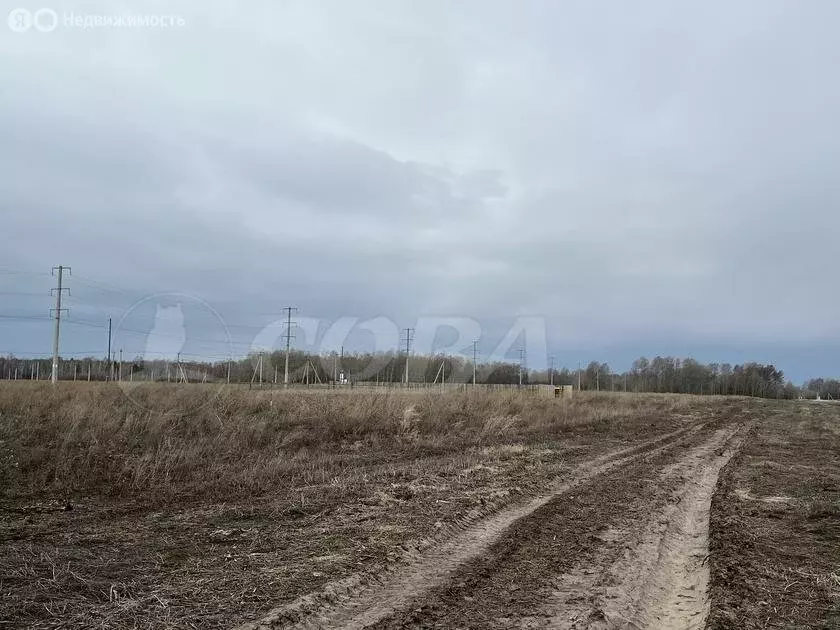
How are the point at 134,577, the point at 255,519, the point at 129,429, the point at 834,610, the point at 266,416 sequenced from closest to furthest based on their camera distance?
1. the point at 834,610
2. the point at 134,577
3. the point at 255,519
4. the point at 129,429
5. the point at 266,416

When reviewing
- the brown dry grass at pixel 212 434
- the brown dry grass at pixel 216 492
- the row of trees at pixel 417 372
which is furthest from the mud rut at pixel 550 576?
the row of trees at pixel 417 372

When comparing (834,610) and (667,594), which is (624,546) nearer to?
(667,594)

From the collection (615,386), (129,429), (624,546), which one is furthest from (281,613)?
(615,386)

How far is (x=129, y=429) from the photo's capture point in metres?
13.0

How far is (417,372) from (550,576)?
45.7 metres

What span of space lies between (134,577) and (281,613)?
1.65m

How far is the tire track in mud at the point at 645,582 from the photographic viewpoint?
4582 mm

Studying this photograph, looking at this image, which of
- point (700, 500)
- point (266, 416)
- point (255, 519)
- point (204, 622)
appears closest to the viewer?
point (204, 622)

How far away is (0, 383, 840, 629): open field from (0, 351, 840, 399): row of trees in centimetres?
955

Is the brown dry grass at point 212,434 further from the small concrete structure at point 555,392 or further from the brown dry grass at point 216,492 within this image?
the small concrete structure at point 555,392

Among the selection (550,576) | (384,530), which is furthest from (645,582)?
(384,530)

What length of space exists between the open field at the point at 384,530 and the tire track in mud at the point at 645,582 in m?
0.02

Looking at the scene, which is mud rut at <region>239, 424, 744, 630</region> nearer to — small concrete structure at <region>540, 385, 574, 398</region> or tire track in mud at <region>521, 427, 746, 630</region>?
tire track in mud at <region>521, 427, 746, 630</region>

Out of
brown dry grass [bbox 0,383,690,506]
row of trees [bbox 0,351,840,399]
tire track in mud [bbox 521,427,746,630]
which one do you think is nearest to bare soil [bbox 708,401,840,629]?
tire track in mud [bbox 521,427,746,630]
